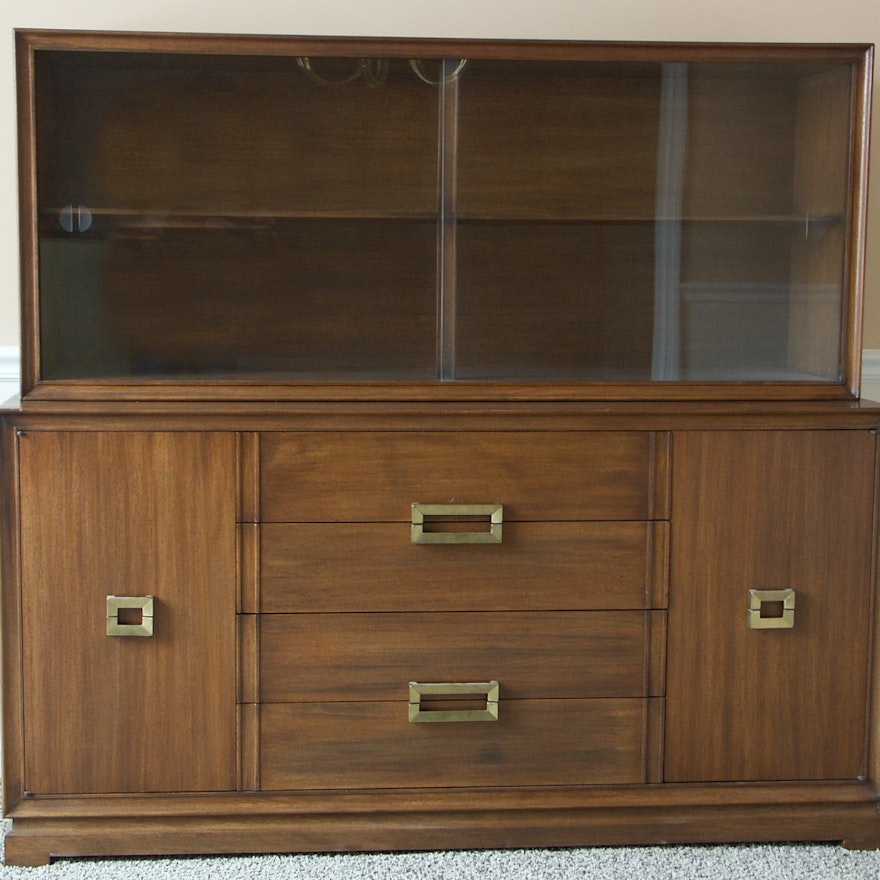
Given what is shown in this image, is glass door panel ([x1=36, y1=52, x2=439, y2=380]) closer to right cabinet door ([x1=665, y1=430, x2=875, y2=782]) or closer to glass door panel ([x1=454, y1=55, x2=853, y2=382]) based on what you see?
glass door panel ([x1=454, y1=55, x2=853, y2=382])

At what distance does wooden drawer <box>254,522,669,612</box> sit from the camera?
1.92 metres

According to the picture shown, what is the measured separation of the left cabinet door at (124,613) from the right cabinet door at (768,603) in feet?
2.45

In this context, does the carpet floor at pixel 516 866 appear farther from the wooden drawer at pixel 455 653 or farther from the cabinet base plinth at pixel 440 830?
the wooden drawer at pixel 455 653

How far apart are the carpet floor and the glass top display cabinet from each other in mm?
767

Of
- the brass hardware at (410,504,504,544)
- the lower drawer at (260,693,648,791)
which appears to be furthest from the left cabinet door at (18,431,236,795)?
the brass hardware at (410,504,504,544)

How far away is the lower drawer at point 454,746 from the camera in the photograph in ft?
6.40

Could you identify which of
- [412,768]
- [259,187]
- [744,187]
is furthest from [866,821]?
[259,187]

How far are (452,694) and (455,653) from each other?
0.07 meters

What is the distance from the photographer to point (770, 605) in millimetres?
1977

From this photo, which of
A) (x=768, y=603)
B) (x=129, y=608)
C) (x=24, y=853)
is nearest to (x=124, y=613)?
(x=129, y=608)

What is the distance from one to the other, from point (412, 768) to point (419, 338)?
0.72 m

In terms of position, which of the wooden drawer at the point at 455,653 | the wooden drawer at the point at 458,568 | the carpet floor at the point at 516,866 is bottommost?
the carpet floor at the point at 516,866

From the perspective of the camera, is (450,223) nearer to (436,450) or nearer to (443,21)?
(436,450)

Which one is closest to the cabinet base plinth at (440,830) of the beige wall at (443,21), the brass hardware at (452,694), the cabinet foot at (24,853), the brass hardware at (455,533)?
the cabinet foot at (24,853)
